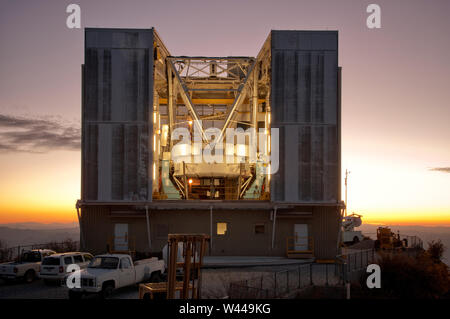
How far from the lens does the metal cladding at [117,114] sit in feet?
115

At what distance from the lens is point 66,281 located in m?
21.8

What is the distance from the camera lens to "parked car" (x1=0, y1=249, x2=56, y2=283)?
25797 mm

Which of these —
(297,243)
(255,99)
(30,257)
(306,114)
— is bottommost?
(297,243)

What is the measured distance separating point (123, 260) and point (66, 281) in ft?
8.99

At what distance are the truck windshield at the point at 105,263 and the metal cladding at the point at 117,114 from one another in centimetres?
1250

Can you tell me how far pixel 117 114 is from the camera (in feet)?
116

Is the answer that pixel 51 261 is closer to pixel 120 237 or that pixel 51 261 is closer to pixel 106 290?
pixel 106 290

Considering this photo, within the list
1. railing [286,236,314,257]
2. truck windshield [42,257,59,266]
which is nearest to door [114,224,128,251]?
truck windshield [42,257,59,266]

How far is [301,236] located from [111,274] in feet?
59.0

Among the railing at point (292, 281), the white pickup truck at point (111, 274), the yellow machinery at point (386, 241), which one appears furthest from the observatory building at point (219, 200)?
the white pickup truck at point (111, 274)

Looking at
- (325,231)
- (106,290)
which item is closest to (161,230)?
(325,231)

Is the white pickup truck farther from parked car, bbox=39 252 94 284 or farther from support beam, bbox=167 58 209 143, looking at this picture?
support beam, bbox=167 58 209 143
